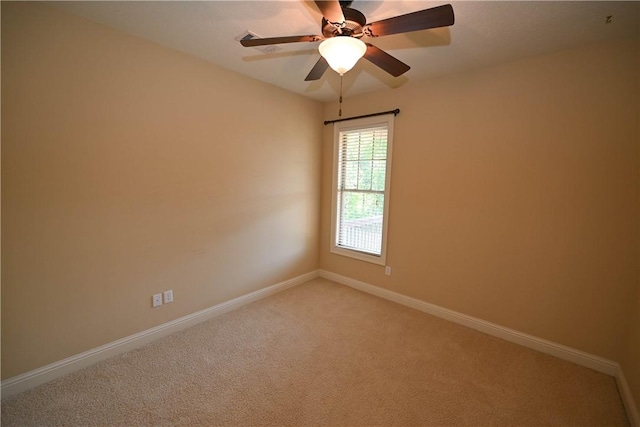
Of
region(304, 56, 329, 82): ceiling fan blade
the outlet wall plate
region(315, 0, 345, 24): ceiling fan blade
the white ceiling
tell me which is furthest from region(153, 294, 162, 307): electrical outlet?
region(315, 0, 345, 24): ceiling fan blade

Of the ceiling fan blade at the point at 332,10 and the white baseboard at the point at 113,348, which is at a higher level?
the ceiling fan blade at the point at 332,10

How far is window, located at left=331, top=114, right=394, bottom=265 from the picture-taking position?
3.41 metres

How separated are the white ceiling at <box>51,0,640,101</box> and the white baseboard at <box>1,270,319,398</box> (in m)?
2.47

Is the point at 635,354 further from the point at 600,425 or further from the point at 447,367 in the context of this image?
the point at 447,367

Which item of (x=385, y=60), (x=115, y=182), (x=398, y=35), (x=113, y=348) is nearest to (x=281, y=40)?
(x=385, y=60)

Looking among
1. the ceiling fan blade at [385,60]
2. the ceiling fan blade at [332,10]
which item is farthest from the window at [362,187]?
the ceiling fan blade at [332,10]

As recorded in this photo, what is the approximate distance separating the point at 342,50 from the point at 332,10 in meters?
0.20

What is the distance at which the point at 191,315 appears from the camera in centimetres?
277

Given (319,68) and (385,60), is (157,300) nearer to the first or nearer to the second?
(319,68)

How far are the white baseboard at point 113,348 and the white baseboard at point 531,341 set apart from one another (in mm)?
1678

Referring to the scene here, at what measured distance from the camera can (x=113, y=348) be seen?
2.27 m

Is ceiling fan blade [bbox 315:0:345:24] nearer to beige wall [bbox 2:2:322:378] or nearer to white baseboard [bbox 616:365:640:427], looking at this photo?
beige wall [bbox 2:2:322:378]

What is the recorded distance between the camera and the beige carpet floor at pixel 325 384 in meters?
1.73

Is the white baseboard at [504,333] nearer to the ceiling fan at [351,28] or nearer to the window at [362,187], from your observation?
the window at [362,187]
